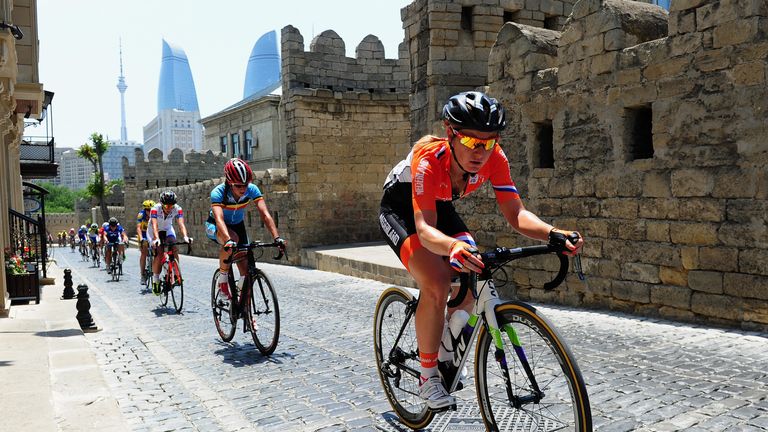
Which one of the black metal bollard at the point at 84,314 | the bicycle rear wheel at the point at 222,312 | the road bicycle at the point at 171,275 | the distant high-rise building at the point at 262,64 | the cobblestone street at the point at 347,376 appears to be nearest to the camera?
the cobblestone street at the point at 347,376

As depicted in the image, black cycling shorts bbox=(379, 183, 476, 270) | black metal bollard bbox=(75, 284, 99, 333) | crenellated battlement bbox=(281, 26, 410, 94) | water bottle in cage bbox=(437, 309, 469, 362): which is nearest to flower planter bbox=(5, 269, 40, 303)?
black metal bollard bbox=(75, 284, 99, 333)

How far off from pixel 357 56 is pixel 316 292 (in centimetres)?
1000

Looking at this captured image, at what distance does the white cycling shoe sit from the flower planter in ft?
27.5

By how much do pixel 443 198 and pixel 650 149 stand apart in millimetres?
5102

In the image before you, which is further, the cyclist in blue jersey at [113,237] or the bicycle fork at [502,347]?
the cyclist in blue jersey at [113,237]

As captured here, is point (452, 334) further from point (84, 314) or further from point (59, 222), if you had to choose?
point (59, 222)

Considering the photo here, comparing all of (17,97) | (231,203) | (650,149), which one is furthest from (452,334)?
(17,97)

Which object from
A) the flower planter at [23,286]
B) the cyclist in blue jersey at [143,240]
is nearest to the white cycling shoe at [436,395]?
the flower planter at [23,286]

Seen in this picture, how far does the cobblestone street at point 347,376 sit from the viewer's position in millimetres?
4141

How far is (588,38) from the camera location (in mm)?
7926

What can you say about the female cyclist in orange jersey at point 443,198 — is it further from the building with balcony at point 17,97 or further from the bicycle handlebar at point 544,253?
the building with balcony at point 17,97

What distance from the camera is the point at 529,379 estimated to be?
116 inches

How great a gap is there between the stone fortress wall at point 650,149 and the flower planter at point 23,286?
7274mm

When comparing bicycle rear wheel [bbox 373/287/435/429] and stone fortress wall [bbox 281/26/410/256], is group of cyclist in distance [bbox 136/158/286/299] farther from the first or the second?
stone fortress wall [bbox 281/26/410/256]
